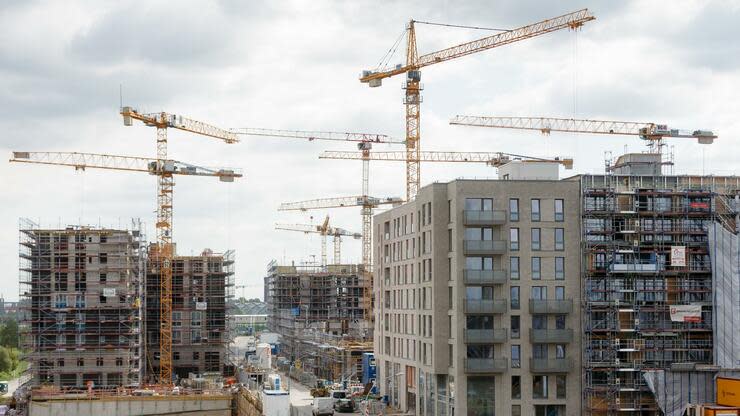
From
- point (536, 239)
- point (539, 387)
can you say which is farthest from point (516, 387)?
point (536, 239)

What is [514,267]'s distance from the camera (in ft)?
275

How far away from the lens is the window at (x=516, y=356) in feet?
272

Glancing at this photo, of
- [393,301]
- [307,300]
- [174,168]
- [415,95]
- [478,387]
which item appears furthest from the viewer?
[307,300]

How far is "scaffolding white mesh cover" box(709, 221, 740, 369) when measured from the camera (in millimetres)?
84625

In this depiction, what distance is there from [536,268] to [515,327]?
508 centimetres

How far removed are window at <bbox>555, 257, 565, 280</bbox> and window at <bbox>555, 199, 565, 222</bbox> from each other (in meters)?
3.23

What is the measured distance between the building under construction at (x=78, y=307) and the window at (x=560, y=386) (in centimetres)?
5219

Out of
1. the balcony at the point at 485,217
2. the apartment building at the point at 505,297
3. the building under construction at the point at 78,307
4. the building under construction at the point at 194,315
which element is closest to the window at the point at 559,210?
the apartment building at the point at 505,297

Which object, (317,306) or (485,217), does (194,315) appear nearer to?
(317,306)

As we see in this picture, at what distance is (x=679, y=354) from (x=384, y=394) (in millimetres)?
32075

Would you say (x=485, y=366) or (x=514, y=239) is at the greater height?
(x=514, y=239)

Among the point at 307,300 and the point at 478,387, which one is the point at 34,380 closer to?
the point at 478,387

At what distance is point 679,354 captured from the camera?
85375 millimetres

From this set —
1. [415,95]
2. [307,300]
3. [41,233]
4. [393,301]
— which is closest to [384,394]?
[393,301]
